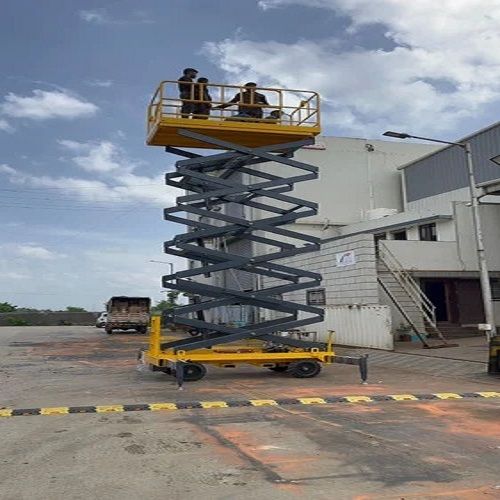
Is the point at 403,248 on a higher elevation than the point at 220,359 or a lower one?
higher

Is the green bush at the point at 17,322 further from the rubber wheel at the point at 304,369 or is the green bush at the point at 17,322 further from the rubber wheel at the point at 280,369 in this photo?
the rubber wheel at the point at 304,369

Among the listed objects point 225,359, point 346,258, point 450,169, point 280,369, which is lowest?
point 280,369

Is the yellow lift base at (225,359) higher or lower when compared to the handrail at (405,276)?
lower

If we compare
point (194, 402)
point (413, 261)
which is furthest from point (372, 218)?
point (194, 402)

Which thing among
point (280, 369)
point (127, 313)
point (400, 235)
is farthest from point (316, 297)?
point (127, 313)

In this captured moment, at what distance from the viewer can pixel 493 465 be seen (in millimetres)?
5562

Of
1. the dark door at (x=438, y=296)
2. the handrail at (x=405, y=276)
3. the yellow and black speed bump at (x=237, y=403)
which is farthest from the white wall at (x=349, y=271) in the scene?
the yellow and black speed bump at (x=237, y=403)

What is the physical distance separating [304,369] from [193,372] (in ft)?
8.96

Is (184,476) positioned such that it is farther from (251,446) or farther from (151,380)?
(151,380)

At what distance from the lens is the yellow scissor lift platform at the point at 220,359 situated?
40.3 feet

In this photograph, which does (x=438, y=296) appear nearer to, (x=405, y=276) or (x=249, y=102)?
(x=405, y=276)

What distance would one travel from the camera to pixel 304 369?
1302cm

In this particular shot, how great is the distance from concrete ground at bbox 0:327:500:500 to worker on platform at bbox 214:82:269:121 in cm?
737

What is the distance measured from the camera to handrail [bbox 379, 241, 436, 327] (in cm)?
2233
